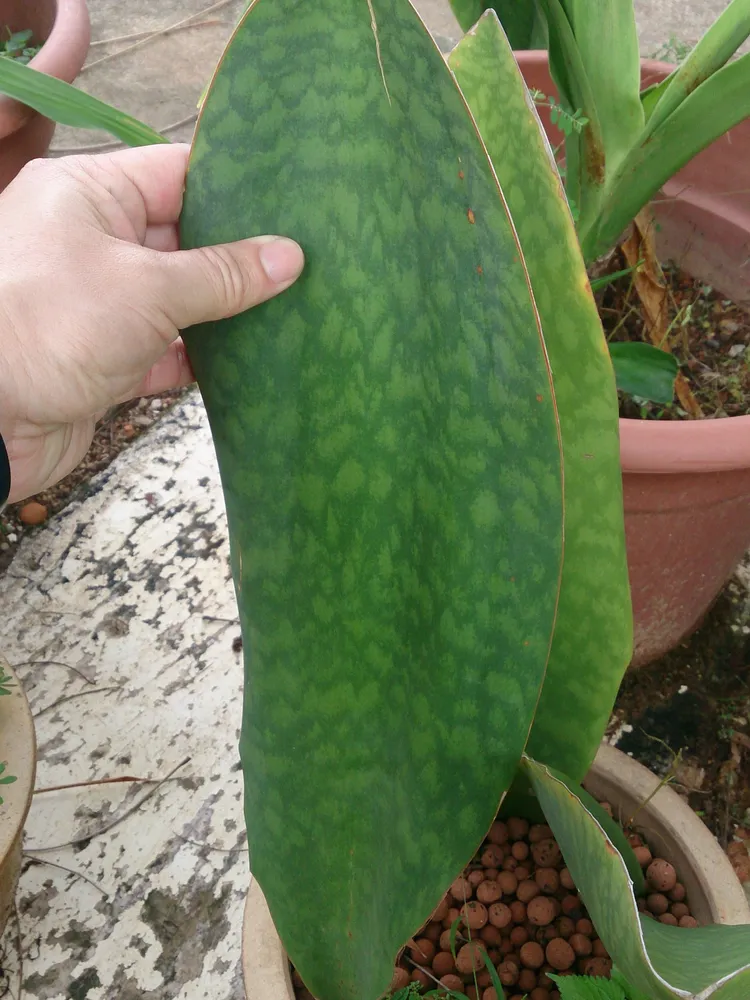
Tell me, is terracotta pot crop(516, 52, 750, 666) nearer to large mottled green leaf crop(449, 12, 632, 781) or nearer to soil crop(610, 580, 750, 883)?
soil crop(610, 580, 750, 883)

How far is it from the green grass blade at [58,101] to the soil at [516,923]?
1.93ft

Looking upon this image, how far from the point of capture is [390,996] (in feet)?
1.91

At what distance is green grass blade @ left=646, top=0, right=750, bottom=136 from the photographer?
58 cm

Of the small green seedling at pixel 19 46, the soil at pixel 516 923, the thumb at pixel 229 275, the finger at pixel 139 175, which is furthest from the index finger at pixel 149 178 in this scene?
the small green seedling at pixel 19 46

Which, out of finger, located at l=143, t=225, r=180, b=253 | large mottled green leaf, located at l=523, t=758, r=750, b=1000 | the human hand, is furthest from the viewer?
finger, located at l=143, t=225, r=180, b=253

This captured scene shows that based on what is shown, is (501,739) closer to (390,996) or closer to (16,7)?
(390,996)

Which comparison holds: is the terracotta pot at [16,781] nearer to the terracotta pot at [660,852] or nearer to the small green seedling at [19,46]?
the terracotta pot at [660,852]

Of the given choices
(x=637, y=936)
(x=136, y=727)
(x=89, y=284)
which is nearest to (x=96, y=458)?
(x=136, y=727)

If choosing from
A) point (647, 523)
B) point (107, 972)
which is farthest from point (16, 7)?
point (107, 972)

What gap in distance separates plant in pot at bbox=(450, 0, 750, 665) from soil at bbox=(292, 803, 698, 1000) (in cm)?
28

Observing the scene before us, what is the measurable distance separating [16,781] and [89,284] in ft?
1.65

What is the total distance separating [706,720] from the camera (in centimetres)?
94

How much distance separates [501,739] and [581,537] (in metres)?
0.10

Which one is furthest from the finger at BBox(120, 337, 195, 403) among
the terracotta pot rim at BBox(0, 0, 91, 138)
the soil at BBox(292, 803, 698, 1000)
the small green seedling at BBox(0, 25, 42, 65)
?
the small green seedling at BBox(0, 25, 42, 65)
